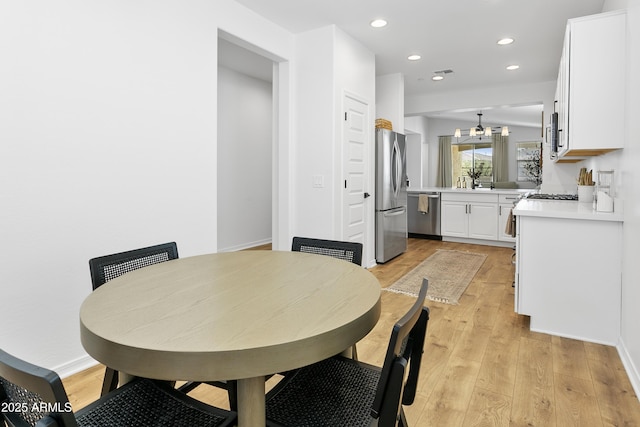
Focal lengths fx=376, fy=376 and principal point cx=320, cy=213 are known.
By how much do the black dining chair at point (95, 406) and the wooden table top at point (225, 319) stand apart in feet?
0.57

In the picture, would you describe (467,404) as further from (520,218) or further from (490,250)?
(490,250)

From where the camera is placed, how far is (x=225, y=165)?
17.7ft

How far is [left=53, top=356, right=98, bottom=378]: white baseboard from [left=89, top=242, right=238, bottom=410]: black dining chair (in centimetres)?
91

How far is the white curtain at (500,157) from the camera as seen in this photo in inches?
399

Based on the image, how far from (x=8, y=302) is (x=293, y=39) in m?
3.30

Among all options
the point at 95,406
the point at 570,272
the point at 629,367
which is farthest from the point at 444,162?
the point at 95,406

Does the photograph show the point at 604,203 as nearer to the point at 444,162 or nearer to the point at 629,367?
the point at 629,367

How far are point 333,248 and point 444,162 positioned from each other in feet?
30.8

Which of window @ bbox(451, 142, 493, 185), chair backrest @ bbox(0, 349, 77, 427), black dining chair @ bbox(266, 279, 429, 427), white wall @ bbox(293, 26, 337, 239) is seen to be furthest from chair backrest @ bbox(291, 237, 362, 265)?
window @ bbox(451, 142, 493, 185)

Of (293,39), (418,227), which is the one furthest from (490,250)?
(293,39)

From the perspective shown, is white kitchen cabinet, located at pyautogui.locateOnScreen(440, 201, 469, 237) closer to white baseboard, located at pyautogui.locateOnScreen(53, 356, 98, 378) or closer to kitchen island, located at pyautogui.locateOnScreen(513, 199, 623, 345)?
kitchen island, located at pyautogui.locateOnScreen(513, 199, 623, 345)

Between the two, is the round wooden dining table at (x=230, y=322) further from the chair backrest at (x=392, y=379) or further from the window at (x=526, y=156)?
the window at (x=526, y=156)

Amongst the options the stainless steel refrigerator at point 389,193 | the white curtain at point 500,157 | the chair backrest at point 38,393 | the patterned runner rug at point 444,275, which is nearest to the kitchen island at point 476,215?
the patterned runner rug at point 444,275

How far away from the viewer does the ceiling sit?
3.32m
